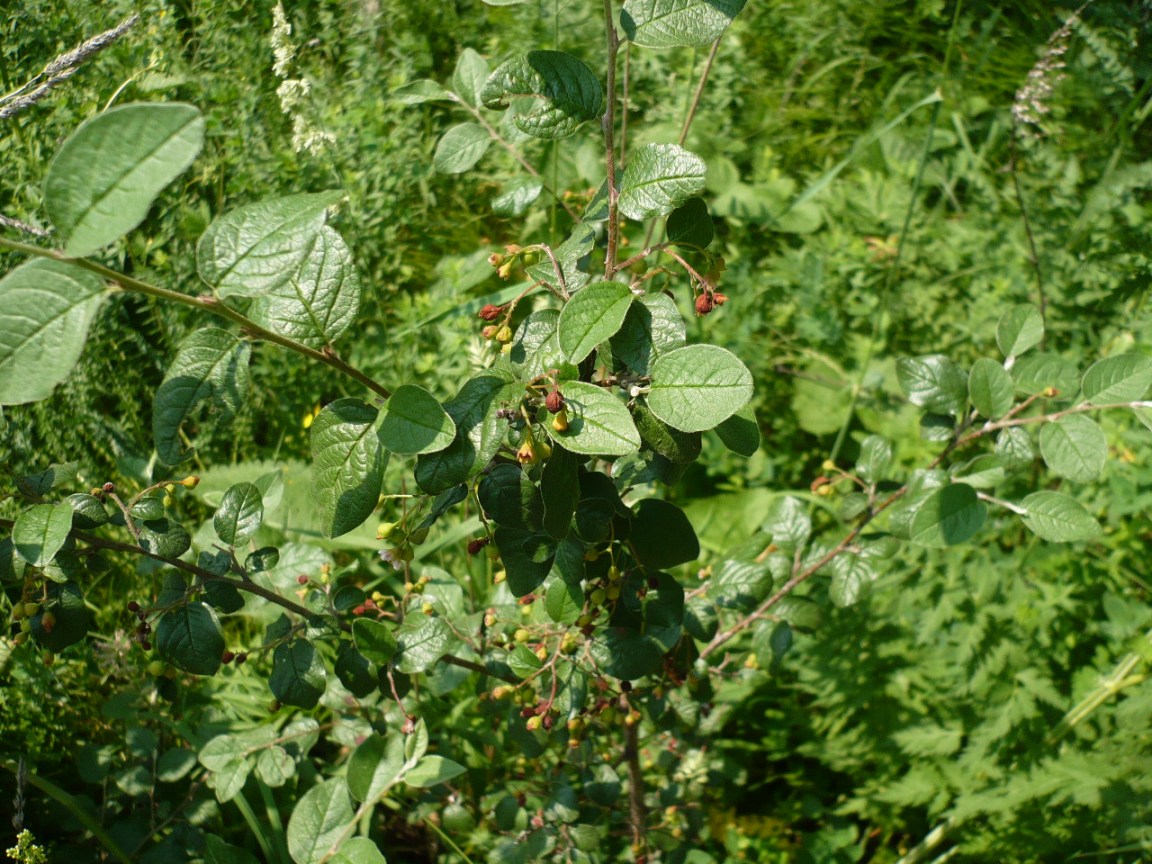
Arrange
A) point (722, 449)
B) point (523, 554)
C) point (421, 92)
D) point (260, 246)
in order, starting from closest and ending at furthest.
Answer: point (260, 246), point (523, 554), point (421, 92), point (722, 449)

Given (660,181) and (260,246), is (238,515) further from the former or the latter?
(660,181)

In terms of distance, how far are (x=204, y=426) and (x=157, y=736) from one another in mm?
694

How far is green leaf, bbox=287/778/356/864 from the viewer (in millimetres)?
1156

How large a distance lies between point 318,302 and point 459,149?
0.43m

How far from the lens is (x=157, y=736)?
60.2 inches

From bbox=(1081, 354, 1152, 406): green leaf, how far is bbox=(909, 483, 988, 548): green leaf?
0.64 ft

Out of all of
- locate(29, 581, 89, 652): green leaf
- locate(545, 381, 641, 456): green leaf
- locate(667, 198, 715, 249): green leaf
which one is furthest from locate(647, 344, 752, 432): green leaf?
locate(29, 581, 89, 652): green leaf

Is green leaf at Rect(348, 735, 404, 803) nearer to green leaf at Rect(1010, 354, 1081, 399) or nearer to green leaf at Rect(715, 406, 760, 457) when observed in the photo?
green leaf at Rect(715, 406, 760, 457)

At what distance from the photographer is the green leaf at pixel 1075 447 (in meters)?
1.11

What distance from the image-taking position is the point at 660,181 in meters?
0.84

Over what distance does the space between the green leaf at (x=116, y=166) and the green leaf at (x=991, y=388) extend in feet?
3.13

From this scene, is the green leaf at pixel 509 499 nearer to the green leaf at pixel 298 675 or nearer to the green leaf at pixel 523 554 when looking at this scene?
the green leaf at pixel 523 554

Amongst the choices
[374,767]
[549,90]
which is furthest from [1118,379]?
[374,767]

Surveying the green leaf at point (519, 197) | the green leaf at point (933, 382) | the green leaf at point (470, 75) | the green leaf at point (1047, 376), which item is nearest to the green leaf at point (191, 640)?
the green leaf at point (519, 197)
